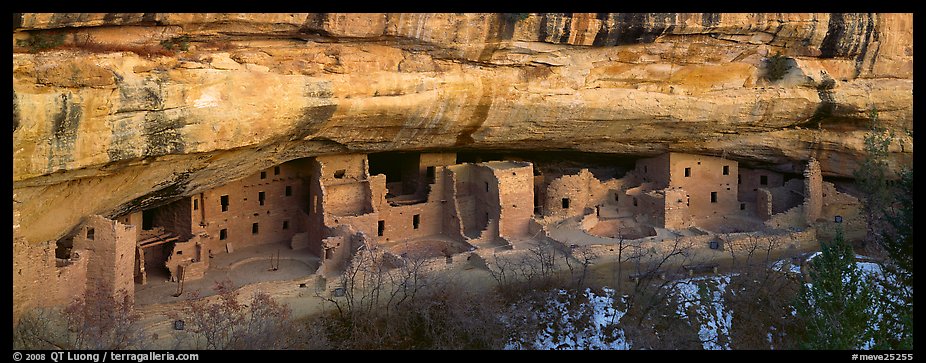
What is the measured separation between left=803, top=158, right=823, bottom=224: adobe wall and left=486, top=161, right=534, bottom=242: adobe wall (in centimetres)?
645

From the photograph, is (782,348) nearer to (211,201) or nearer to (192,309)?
(192,309)

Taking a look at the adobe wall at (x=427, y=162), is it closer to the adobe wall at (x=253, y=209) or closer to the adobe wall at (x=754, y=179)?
the adobe wall at (x=253, y=209)

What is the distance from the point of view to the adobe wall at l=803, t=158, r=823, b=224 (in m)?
21.4

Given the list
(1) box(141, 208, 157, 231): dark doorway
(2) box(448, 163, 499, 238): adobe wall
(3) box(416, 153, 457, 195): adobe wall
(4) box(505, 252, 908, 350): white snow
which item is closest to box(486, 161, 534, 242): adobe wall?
(2) box(448, 163, 499, 238): adobe wall

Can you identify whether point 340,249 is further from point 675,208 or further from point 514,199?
point 675,208

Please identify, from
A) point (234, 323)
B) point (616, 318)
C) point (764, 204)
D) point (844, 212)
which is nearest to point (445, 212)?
point (616, 318)

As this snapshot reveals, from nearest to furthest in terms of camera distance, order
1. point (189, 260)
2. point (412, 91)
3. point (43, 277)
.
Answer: point (43, 277) → point (412, 91) → point (189, 260)

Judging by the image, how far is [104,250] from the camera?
15.5 meters

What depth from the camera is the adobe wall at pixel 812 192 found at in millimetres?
21438

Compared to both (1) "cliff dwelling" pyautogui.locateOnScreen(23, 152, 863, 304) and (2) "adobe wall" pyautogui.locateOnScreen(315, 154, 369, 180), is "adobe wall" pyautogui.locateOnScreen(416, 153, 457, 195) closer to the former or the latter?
(1) "cliff dwelling" pyautogui.locateOnScreen(23, 152, 863, 304)

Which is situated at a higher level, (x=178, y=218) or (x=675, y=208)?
(x=675, y=208)

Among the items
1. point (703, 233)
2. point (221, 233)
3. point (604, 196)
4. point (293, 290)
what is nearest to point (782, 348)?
point (703, 233)

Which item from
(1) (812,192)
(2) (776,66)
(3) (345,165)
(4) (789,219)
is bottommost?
(4) (789,219)

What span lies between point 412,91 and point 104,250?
6.00 m
